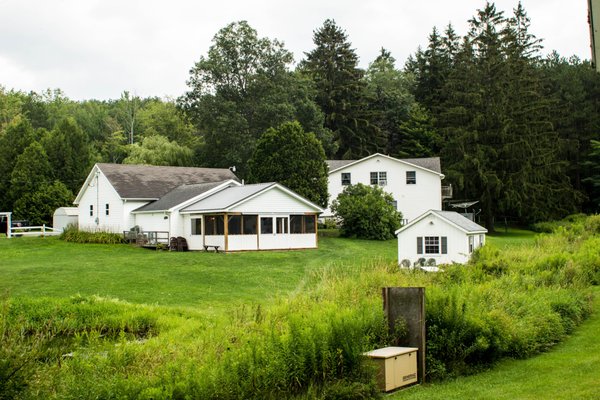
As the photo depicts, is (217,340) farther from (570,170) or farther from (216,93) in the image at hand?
(570,170)

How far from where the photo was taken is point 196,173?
47.6 m

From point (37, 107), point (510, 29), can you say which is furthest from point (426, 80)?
point (37, 107)

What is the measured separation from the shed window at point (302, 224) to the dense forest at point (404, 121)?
8452mm

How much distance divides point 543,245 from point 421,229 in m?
6.36

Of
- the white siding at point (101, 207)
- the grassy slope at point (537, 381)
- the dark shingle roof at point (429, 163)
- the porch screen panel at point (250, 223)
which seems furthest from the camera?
the dark shingle roof at point (429, 163)

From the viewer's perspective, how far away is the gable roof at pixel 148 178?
41.8 metres

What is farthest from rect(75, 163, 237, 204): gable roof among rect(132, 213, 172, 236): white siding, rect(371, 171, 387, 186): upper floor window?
rect(371, 171, 387, 186): upper floor window

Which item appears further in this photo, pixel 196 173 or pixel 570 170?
pixel 570 170

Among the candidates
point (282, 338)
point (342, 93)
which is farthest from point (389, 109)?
point (282, 338)

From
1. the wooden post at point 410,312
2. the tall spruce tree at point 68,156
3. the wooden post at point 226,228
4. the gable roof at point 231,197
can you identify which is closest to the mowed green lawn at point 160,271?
the wooden post at point 226,228

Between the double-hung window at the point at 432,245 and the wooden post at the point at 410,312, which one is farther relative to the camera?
the double-hung window at the point at 432,245

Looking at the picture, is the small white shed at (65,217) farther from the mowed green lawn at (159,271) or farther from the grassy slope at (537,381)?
the grassy slope at (537,381)

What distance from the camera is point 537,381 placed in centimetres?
1012

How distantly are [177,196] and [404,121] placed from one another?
130 feet
